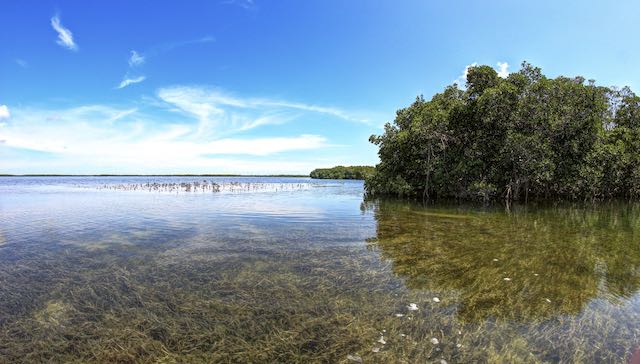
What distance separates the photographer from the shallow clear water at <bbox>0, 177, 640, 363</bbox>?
5441 millimetres

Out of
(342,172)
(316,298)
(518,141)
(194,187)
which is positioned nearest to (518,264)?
(316,298)

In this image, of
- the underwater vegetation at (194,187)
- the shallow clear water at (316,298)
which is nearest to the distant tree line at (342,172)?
the underwater vegetation at (194,187)

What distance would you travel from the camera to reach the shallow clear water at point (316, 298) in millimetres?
5441

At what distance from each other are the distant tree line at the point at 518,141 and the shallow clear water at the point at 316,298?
68.4 ft

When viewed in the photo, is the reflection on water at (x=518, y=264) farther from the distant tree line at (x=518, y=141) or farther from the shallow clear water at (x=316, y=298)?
the distant tree line at (x=518, y=141)

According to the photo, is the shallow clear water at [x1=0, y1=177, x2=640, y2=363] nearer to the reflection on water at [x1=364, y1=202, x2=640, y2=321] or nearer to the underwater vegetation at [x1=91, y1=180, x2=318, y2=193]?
the reflection on water at [x1=364, y1=202, x2=640, y2=321]

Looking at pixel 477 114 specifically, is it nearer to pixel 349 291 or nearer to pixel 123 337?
pixel 349 291

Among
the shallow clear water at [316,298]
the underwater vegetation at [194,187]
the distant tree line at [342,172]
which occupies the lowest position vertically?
the shallow clear water at [316,298]

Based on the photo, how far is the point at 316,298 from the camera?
25.0 ft

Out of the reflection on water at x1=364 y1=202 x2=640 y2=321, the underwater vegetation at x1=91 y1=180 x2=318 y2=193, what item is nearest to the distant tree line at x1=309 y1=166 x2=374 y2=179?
the underwater vegetation at x1=91 y1=180 x2=318 y2=193

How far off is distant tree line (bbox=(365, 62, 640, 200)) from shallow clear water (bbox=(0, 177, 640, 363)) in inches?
820

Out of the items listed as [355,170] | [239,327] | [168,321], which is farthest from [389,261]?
[355,170]

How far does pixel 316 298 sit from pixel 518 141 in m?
31.8

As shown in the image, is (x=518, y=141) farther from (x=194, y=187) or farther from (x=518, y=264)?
(x=194, y=187)
